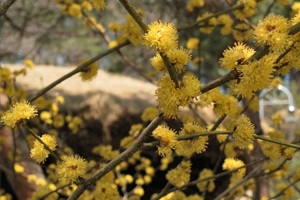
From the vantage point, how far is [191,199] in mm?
1615

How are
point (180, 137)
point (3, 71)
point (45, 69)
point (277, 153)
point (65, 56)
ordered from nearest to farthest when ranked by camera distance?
point (180, 137) < point (277, 153) < point (3, 71) < point (45, 69) < point (65, 56)

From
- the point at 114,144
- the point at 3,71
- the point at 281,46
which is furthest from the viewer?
the point at 114,144

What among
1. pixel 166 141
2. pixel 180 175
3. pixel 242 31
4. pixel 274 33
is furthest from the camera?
pixel 242 31

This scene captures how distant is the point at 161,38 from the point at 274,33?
0.25m

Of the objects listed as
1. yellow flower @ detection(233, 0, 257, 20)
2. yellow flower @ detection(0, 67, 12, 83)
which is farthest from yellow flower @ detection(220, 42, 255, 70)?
yellow flower @ detection(0, 67, 12, 83)

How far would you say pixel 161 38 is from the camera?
3.54ft

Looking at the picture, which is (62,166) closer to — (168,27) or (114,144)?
(168,27)

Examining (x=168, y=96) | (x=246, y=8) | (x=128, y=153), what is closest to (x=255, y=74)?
(x=168, y=96)

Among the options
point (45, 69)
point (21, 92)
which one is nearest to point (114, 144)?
point (45, 69)

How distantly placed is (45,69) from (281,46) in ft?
13.8

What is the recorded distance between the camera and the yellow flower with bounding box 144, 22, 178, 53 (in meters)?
1.08

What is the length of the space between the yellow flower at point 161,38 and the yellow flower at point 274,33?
0.63ft

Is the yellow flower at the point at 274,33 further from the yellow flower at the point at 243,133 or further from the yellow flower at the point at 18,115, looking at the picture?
the yellow flower at the point at 18,115

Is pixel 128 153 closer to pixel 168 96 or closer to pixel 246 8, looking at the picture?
pixel 168 96
